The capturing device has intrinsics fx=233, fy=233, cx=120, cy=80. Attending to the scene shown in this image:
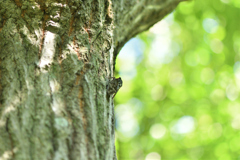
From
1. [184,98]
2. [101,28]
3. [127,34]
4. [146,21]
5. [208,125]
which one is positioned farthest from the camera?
[184,98]

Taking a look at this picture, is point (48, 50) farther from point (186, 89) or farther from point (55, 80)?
point (186, 89)

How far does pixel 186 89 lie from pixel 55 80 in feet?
25.1

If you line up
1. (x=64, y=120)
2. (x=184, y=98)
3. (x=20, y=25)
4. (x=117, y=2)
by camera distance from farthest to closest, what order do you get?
(x=184, y=98) < (x=117, y=2) < (x=20, y=25) < (x=64, y=120)

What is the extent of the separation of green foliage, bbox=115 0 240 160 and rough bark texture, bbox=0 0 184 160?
6.00 metres

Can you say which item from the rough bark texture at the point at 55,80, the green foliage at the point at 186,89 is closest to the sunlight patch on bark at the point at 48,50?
the rough bark texture at the point at 55,80

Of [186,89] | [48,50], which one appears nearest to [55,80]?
[48,50]

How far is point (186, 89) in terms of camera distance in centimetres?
851

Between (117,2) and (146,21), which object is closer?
(117,2)

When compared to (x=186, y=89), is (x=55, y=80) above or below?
below

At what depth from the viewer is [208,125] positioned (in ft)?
26.6

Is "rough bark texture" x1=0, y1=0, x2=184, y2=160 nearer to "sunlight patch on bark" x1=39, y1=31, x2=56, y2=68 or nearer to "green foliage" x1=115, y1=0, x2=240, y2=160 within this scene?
"sunlight patch on bark" x1=39, y1=31, x2=56, y2=68

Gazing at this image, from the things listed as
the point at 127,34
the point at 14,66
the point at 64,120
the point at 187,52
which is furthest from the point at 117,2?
the point at 187,52

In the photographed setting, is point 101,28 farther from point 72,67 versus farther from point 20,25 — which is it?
point 20,25

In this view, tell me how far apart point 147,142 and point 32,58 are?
7674mm
